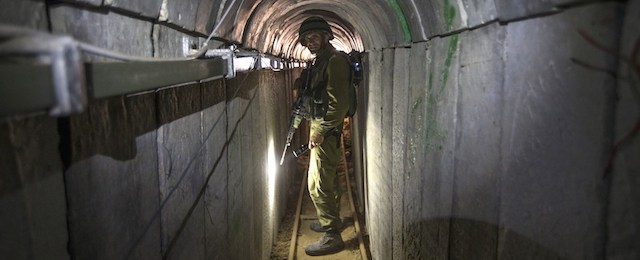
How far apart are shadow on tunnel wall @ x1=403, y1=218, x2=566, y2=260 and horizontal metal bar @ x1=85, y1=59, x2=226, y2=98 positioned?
1.31 m

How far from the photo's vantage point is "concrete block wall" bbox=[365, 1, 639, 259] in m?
1.11

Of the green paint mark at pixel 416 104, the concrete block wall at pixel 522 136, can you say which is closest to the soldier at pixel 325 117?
the green paint mark at pixel 416 104

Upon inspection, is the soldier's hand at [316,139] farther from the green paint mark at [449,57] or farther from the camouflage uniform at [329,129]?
the green paint mark at [449,57]

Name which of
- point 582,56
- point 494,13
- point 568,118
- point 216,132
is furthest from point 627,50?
point 216,132

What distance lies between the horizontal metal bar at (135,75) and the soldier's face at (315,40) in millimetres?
4052

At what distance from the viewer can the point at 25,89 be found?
70 cm

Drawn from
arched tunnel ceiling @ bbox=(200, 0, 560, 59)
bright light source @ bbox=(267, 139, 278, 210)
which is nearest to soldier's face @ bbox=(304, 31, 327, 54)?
arched tunnel ceiling @ bbox=(200, 0, 560, 59)

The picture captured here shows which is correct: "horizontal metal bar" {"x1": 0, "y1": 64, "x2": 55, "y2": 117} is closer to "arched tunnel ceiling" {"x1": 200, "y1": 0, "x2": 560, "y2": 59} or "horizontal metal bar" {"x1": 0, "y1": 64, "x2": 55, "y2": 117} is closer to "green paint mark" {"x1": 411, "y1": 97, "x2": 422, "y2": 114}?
"arched tunnel ceiling" {"x1": 200, "y1": 0, "x2": 560, "y2": 59}

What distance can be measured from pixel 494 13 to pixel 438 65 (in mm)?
787

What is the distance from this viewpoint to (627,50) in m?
1.02

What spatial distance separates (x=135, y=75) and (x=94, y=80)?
19 cm

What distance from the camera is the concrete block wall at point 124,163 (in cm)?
95

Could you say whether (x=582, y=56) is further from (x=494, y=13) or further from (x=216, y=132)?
(x=216, y=132)

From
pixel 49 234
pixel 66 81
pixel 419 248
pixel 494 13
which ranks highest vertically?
pixel 494 13
